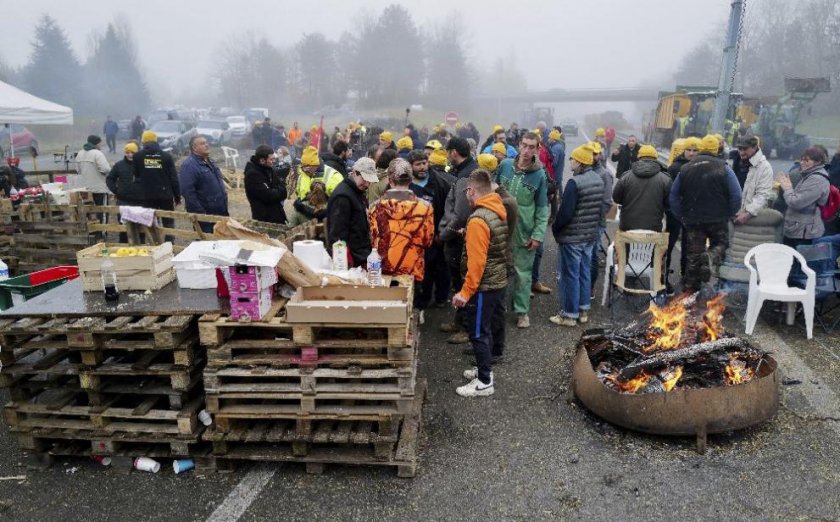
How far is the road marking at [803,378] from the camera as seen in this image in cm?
471

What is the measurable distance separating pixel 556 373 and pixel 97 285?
412 cm

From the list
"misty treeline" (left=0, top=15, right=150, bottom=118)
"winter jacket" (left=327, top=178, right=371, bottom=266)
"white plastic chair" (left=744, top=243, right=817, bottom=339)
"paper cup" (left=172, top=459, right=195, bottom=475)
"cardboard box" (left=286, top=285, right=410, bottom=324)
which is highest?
"misty treeline" (left=0, top=15, right=150, bottom=118)

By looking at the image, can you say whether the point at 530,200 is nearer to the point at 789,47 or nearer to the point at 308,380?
the point at 308,380

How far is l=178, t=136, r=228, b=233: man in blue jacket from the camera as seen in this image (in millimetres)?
7641

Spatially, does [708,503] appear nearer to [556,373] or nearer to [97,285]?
[556,373]

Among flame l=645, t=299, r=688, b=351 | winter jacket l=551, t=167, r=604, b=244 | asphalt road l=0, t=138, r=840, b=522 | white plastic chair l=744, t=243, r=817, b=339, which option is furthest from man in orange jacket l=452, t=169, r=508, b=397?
white plastic chair l=744, t=243, r=817, b=339

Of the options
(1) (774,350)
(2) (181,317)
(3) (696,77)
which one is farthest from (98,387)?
(3) (696,77)

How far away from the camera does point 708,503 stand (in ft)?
11.8

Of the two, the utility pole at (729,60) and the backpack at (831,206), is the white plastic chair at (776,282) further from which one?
the utility pole at (729,60)

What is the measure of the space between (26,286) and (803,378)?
7.66 m

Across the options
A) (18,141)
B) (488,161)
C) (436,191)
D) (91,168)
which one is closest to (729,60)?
(488,161)

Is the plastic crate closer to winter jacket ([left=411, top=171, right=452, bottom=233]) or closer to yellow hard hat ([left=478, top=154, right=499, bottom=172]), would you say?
winter jacket ([left=411, top=171, right=452, bottom=233])

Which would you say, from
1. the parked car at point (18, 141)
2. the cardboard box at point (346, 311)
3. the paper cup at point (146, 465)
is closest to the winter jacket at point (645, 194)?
the cardboard box at point (346, 311)

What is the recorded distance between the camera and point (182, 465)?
13.1 ft
